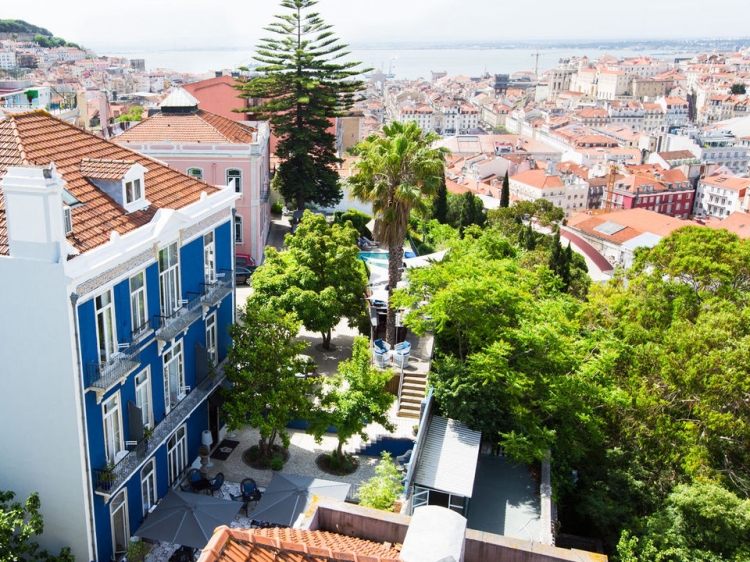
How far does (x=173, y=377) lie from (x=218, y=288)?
2.72 metres

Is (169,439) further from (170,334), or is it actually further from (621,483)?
(621,483)

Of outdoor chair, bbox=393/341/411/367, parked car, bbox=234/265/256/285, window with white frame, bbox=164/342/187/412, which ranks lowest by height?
parked car, bbox=234/265/256/285

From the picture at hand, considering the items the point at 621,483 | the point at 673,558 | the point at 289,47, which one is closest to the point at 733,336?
the point at 621,483

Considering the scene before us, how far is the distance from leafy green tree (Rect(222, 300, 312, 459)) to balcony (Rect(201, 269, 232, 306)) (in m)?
0.86

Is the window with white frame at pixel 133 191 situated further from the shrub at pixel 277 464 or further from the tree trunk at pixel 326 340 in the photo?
the tree trunk at pixel 326 340

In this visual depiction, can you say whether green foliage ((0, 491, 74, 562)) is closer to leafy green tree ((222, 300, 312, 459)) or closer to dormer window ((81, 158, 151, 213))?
leafy green tree ((222, 300, 312, 459))

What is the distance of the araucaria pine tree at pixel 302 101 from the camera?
3456cm

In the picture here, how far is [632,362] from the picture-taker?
20.2 m

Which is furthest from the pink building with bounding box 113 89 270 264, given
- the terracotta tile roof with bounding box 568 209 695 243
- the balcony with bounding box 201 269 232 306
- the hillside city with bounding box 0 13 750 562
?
the terracotta tile roof with bounding box 568 209 695 243

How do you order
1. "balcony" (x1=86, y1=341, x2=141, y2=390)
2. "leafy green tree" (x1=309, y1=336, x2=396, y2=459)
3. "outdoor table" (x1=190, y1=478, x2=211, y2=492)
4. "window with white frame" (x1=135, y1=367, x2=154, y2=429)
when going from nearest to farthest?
"balcony" (x1=86, y1=341, x2=141, y2=390)
"window with white frame" (x1=135, y1=367, x2=154, y2=429)
"outdoor table" (x1=190, y1=478, x2=211, y2=492)
"leafy green tree" (x1=309, y1=336, x2=396, y2=459)

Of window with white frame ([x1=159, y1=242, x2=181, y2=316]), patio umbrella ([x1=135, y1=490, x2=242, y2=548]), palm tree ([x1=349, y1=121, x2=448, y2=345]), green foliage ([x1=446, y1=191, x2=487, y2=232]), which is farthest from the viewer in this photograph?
green foliage ([x1=446, y1=191, x2=487, y2=232])

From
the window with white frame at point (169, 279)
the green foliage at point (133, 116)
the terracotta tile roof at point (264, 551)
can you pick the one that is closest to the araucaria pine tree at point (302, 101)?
the window with white frame at point (169, 279)

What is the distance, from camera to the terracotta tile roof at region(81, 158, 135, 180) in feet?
50.1

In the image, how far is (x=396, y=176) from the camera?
20688 millimetres
